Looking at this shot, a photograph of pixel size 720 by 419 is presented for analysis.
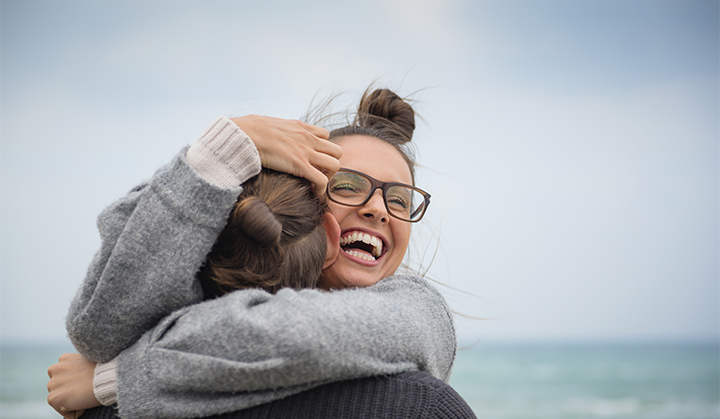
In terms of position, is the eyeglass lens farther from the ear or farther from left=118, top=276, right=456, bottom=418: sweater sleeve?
left=118, top=276, right=456, bottom=418: sweater sleeve

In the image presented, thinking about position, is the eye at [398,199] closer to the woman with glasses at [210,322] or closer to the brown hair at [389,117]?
the brown hair at [389,117]

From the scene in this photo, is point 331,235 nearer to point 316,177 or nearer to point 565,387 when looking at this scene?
point 316,177

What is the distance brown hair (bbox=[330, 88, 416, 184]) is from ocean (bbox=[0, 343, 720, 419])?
16636 millimetres

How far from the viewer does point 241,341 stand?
1.17 m

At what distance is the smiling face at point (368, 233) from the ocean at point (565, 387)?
17.0 meters

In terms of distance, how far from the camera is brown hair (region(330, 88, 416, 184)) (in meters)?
2.64

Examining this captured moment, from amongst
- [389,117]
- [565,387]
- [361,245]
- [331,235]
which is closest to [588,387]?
[565,387]

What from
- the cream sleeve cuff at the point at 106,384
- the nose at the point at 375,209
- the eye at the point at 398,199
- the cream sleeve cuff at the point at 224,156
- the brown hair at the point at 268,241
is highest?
the eye at the point at 398,199

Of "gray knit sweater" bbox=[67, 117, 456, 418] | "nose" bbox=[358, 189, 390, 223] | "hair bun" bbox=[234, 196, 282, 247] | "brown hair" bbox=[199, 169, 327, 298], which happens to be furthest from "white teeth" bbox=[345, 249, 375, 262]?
"hair bun" bbox=[234, 196, 282, 247]

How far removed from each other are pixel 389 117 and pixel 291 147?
1.38 metres

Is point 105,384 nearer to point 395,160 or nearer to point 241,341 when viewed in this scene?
point 241,341

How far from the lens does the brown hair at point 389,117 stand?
2.64 meters

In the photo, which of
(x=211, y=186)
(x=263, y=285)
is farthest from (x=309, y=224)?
(x=211, y=186)

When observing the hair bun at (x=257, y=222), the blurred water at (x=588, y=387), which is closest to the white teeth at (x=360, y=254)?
the hair bun at (x=257, y=222)
